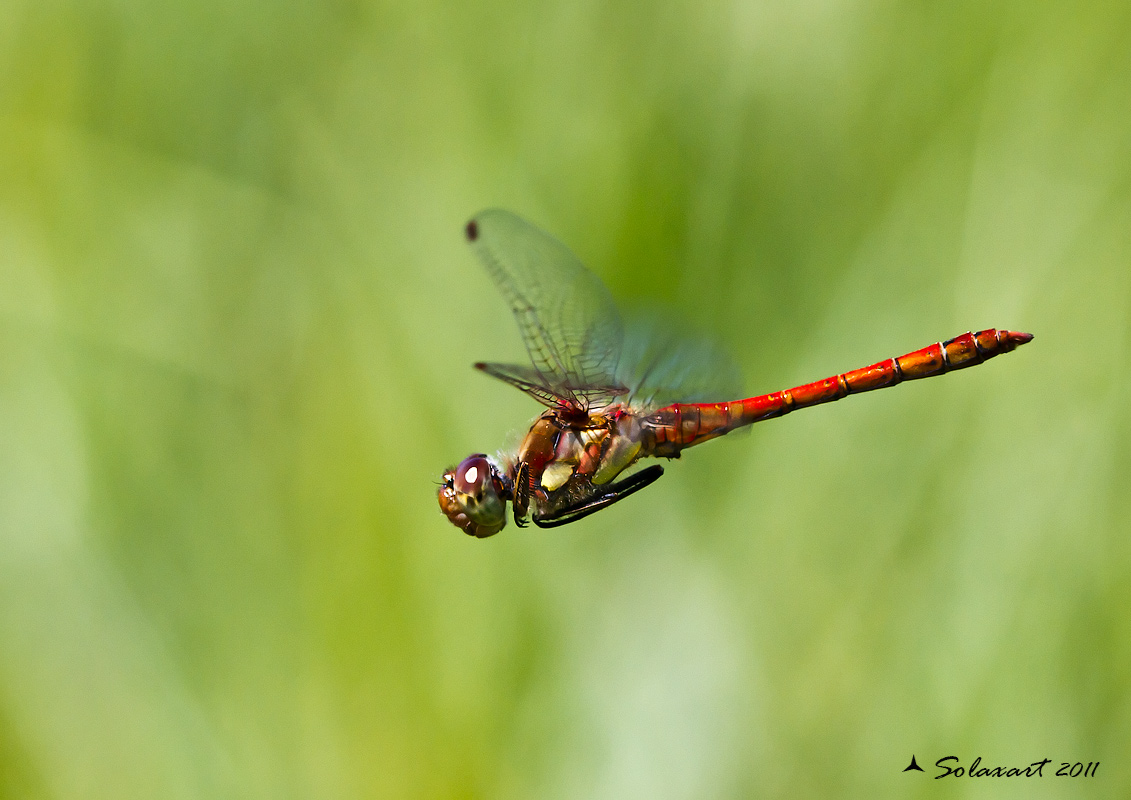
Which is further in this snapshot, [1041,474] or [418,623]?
[418,623]

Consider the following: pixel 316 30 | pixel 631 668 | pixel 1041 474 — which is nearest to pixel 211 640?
pixel 631 668

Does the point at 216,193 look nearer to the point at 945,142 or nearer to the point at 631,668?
the point at 631,668

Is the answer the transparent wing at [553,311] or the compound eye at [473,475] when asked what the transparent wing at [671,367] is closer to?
the transparent wing at [553,311]

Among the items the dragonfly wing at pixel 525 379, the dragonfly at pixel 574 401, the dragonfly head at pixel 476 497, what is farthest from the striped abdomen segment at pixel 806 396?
the dragonfly head at pixel 476 497

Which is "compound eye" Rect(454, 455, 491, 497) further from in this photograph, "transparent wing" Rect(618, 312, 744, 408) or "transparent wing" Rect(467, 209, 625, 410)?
"transparent wing" Rect(618, 312, 744, 408)

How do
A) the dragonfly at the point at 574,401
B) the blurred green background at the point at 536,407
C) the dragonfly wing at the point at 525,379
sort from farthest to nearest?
the blurred green background at the point at 536,407 < the dragonfly at the point at 574,401 < the dragonfly wing at the point at 525,379

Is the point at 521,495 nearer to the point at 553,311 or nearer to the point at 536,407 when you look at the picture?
the point at 553,311

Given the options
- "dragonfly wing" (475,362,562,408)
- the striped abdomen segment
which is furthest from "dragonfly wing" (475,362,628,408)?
the striped abdomen segment

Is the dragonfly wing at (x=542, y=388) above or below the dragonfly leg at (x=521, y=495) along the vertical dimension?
above
